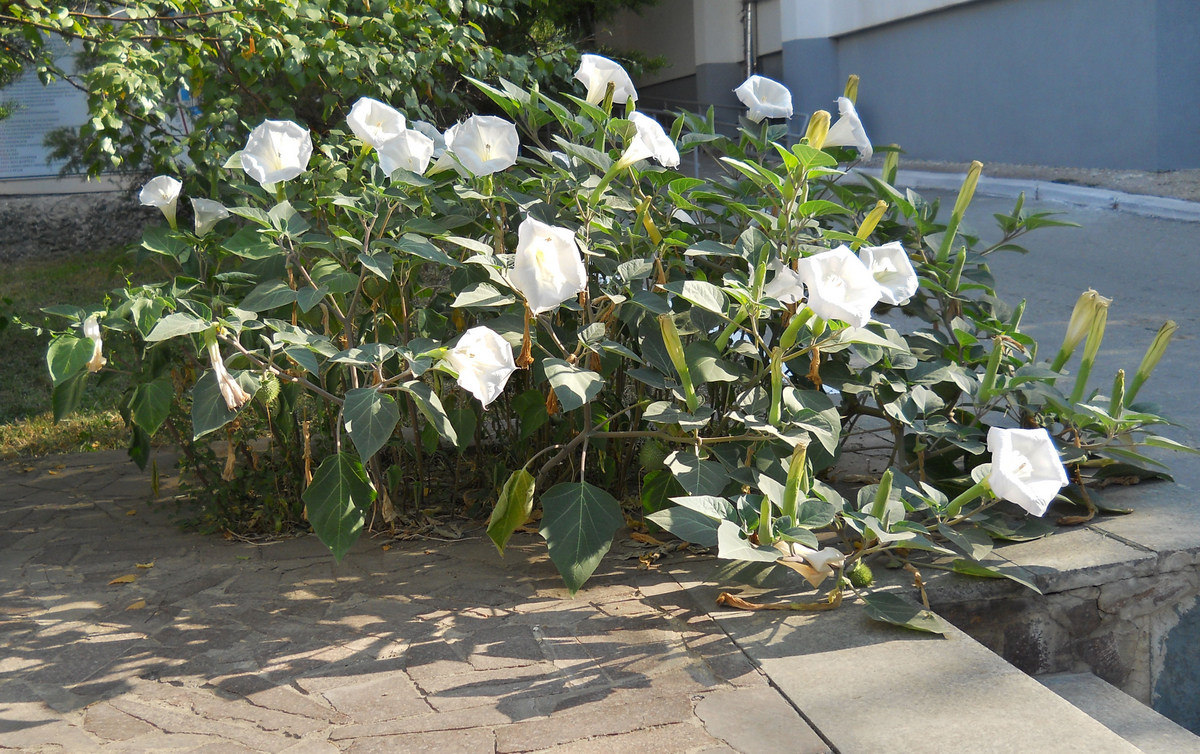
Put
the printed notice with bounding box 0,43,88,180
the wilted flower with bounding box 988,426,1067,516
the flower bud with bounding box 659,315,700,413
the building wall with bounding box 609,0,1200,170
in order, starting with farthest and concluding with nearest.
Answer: the printed notice with bounding box 0,43,88,180, the building wall with bounding box 609,0,1200,170, the flower bud with bounding box 659,315,700,413, the wilted flower with bounding box 988,426,1067,516

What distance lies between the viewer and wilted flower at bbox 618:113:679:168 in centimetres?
267

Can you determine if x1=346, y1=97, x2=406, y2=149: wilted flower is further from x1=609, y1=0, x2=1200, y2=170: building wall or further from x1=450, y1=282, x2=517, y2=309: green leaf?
x1=609, y1=0, x2=1200, y2=170: building wall

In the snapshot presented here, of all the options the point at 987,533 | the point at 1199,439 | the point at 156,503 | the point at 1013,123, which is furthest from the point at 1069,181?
the point at 156,503

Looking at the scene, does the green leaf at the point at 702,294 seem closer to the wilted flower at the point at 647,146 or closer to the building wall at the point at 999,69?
the wilted flower at the point at 647,146

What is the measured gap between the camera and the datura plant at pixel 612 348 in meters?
2.40

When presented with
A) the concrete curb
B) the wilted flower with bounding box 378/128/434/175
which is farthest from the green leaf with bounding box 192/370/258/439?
the concrete curb

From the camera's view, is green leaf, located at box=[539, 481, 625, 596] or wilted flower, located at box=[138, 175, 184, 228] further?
wilted flower, located at box=[138, 175, 184, 228]

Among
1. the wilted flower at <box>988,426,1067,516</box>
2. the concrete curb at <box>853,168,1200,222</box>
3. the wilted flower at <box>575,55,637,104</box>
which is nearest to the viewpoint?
the wilted flower at <box>988,426,1067,516</box>

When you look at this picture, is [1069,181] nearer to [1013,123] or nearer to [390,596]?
[1013,123]

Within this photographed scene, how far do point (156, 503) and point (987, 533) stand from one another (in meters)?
2.78

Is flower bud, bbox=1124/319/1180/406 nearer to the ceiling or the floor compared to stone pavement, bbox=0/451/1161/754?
nearer to the ceiling

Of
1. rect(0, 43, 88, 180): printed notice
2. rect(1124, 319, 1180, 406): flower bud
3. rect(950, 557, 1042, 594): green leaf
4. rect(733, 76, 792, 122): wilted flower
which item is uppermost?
rect(0, 43, 88, 180): printed notice

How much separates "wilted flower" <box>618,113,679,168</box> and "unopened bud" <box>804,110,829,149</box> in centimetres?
36

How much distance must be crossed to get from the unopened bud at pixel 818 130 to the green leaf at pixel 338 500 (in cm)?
147
